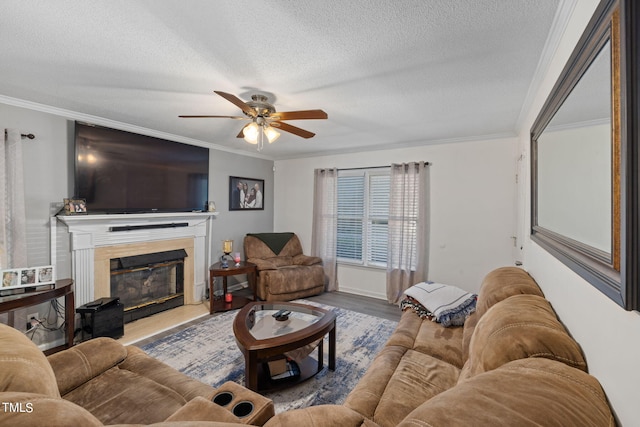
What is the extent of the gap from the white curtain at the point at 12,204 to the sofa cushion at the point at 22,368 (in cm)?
205

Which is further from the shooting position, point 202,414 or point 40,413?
point 202,414

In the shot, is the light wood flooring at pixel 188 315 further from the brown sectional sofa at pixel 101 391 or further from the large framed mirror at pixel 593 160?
the large framed mirror at pixel 593 160

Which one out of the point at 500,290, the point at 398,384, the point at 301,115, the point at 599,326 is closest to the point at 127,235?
the point at 301,115

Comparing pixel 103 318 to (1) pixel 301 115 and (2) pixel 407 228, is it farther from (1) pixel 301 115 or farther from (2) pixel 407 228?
(2) pixel 407 228

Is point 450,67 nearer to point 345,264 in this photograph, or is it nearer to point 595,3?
point 595,3

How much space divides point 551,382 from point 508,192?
3360 mm

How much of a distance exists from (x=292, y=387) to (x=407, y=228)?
274 centimetres

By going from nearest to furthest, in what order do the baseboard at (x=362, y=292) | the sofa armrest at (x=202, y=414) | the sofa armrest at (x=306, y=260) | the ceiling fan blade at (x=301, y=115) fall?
the sofa armrest at (x=202, y=414), the ceiling fan blade at (x=301, y=115), the baseboard at (x=362, y=292), the sofa armrest at (x=306, y=260)

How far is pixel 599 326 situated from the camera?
876mm

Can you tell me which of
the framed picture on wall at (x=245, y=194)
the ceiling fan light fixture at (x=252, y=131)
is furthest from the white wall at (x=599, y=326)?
the framed picture on wall at (x=245, y=194)

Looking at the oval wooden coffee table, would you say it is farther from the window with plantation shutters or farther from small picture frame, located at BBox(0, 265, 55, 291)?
the window with plantation shutters

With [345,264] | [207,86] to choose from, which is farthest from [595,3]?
[345,264]

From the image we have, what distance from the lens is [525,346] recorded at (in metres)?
1.00

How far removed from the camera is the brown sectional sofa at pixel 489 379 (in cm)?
63
